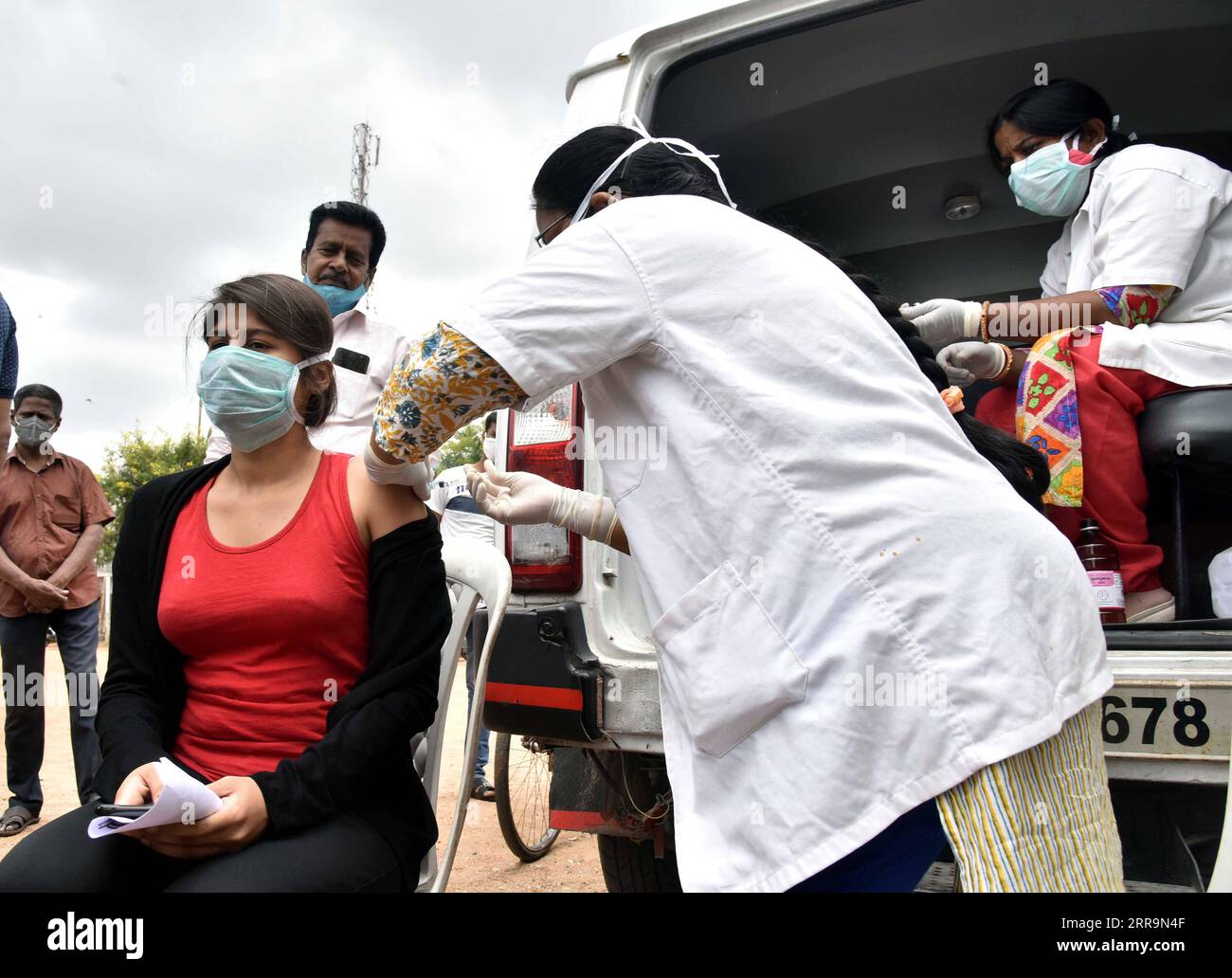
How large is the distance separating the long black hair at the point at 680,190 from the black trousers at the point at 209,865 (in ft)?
3.55

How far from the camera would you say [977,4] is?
2.98 meters

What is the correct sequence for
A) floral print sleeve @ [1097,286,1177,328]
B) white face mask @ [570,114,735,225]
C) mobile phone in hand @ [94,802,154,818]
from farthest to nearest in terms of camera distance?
floral print sleeve @ [1097,286,1177,328]
white face mask @ [570,114,735,225]
mobile phone in hand @ [94,802,154,818]

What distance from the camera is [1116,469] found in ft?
6.85

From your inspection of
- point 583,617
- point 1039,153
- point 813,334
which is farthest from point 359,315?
point 813,334

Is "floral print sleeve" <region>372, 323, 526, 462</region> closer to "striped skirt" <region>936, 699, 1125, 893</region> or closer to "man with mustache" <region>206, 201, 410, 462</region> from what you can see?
"striped skirt" <region>936, 699, 1125, 893</region>

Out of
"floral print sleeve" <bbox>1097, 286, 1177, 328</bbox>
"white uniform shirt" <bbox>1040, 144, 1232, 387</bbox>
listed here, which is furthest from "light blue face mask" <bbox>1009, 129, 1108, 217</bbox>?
"floral print sleeve" <bbox>1097, 286, 1177, 328</bbox>

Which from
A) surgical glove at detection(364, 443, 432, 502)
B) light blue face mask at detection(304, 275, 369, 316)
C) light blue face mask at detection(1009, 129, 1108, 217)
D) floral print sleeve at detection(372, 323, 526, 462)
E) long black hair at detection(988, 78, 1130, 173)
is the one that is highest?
long black hair at detection(988, 78, 1130, 173)

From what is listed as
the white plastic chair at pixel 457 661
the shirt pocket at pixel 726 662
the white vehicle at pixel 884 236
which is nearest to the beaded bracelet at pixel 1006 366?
the white vehicle at pixel 884 236

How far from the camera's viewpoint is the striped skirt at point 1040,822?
115 cm

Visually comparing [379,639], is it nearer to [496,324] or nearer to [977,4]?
[496,324]

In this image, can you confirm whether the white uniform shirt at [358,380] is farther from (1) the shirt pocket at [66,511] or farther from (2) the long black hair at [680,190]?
(1) the shirt pocket at [66,511]

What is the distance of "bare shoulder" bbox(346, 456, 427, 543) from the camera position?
1.78m

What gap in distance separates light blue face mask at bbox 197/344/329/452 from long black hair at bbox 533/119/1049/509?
0.62 m

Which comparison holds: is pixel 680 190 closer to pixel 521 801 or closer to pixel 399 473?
pixel 399 473
